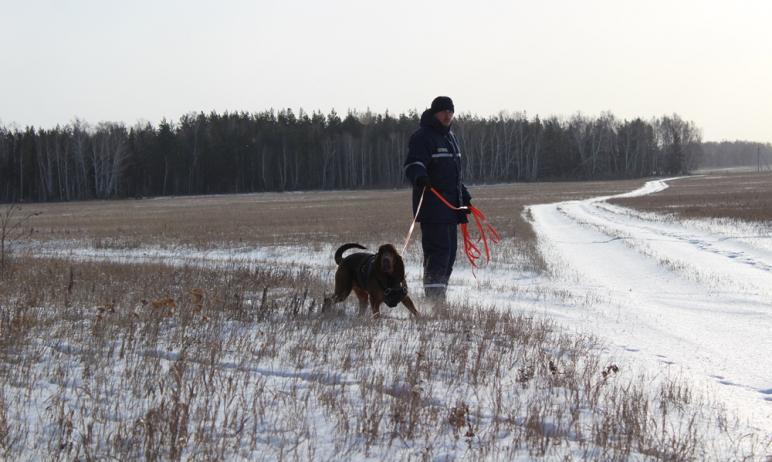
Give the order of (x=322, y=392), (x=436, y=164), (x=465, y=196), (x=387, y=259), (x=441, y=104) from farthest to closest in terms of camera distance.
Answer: (x=465, y=196), (x=436, y=164), (x=441, y=104), (x=387, y=259), (x=322, y=392)

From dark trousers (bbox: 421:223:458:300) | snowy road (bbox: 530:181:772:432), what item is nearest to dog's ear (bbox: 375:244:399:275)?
dark trousers (bbox: 421:223:458:300)

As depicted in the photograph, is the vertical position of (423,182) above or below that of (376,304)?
above

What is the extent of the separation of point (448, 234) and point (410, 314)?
44.0 inches

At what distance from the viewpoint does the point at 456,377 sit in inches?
179

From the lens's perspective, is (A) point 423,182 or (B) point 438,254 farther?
(B) point 438,254

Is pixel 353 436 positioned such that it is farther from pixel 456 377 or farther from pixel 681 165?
pixel 681 165

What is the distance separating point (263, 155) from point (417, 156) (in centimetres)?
8153

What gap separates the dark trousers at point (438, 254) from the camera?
24.3ft

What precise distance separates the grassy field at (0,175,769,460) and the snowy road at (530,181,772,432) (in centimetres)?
55

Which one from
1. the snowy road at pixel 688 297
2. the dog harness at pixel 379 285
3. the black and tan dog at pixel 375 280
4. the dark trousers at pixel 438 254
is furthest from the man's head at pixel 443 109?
the snowy road at pixel 688 297

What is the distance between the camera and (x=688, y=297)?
913 centimetres

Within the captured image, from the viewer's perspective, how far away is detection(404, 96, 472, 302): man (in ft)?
23.5

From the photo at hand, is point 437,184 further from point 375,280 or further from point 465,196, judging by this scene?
point 375,280

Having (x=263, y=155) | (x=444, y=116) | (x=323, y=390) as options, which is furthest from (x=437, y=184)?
Result: (x=263, y=155)
